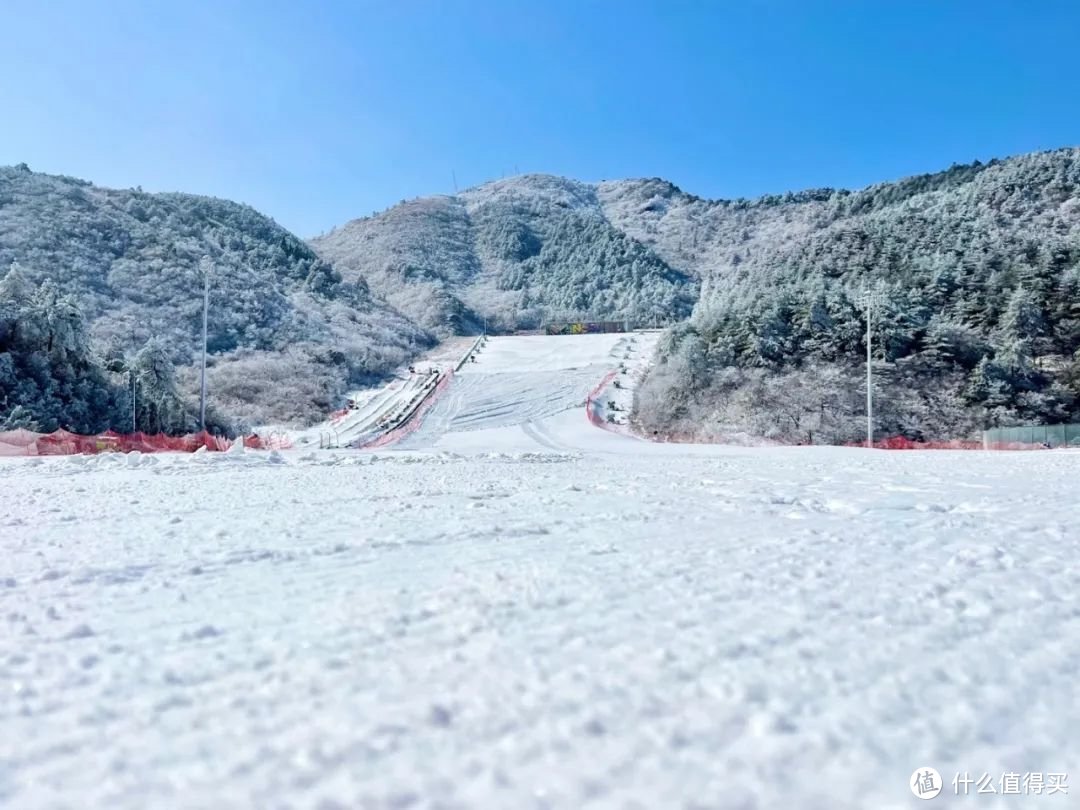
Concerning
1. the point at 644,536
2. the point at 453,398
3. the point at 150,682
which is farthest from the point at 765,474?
the point at 453,398

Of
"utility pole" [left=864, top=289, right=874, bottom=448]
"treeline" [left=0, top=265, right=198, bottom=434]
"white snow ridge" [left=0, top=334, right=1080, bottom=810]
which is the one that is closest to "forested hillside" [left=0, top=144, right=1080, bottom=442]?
"treeline" [left=0, top=265, right=198, bottom=434]

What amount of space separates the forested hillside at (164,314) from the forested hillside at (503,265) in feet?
48.6

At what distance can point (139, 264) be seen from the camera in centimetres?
5400

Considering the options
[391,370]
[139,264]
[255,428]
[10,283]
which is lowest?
[255,428]

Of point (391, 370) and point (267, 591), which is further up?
point (391, 370)

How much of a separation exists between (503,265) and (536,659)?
110 meters

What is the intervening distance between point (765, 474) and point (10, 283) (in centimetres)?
3598

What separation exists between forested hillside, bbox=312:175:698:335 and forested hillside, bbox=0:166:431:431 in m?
14.8

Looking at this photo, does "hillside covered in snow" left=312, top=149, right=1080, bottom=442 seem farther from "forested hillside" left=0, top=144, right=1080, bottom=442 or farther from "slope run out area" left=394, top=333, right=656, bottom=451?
"slope run out area" left=394, top=333, right=656, bottom=451

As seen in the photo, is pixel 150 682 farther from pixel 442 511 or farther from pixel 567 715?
pixel 442 511

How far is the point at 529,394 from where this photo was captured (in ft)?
127

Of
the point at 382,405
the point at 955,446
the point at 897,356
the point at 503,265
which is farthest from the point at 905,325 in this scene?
the point at 503,265

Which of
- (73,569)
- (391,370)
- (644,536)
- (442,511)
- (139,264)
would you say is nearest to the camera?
(73,569)

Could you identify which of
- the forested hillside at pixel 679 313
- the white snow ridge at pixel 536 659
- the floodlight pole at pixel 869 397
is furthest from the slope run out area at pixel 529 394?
the white snow ridge at pixel 536 659
